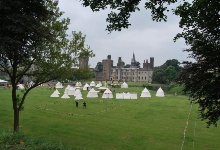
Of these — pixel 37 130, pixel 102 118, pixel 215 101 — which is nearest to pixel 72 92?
pixel 102 118

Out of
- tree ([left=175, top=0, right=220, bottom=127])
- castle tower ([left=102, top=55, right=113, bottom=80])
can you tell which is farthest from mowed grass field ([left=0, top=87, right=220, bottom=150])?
castle tower ([left=102, top=55, right=113, bottom=80])

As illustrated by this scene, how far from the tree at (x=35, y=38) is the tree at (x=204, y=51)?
8.17m

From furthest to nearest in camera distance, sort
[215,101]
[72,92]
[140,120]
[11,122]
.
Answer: [72,92] → [140,120] → [11,122] → [215,101]

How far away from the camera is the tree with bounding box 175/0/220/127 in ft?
30.9

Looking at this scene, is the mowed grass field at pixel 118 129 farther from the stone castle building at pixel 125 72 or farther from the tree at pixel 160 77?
the stone castle building at pixel 125 72

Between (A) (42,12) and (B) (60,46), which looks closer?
(A) (42,12)

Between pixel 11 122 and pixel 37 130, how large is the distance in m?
4.30

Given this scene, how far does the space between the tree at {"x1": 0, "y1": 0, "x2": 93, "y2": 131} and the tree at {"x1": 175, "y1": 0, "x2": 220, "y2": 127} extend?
26.8ft

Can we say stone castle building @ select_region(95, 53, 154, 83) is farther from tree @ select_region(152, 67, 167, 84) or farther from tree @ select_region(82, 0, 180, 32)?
tree @ select_region(82, 0, 180, 32)

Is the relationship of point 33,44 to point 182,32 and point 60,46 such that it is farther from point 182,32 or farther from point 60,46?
point 182,32

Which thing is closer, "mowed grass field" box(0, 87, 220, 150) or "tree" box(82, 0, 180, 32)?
"tree" box(82, 0, 180, 32)

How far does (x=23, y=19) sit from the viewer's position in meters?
15.0

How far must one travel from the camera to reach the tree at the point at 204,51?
30.9 feet

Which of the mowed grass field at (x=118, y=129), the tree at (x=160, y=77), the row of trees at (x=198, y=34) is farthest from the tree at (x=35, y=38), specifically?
the tree at (x=160, y=77)
